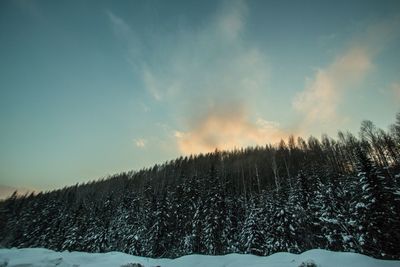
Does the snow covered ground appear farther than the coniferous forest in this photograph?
No

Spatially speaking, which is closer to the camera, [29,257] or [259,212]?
[29,257]

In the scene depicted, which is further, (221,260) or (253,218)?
(253,218)

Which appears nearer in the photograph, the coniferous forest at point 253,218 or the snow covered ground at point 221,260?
the snow covered ground at point 221,260

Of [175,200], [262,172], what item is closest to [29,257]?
[175,200]

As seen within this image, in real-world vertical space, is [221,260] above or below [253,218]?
below

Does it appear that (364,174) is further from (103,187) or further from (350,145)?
(103,187)

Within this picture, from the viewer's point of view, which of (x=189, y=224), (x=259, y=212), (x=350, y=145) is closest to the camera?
(x=259, y=212)

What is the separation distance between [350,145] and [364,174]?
5428 centimetres

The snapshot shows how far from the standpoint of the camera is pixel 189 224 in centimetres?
3644

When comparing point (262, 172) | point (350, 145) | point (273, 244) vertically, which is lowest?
point (273, 244)

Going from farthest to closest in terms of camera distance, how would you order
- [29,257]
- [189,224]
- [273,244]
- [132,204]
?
[132,204] < [189,224] < [273,244] < [29,257]

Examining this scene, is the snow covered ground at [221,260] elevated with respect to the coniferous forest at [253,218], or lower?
lower

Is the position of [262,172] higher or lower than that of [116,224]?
higher

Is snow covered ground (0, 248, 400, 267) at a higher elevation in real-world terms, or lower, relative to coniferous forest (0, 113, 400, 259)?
lower
